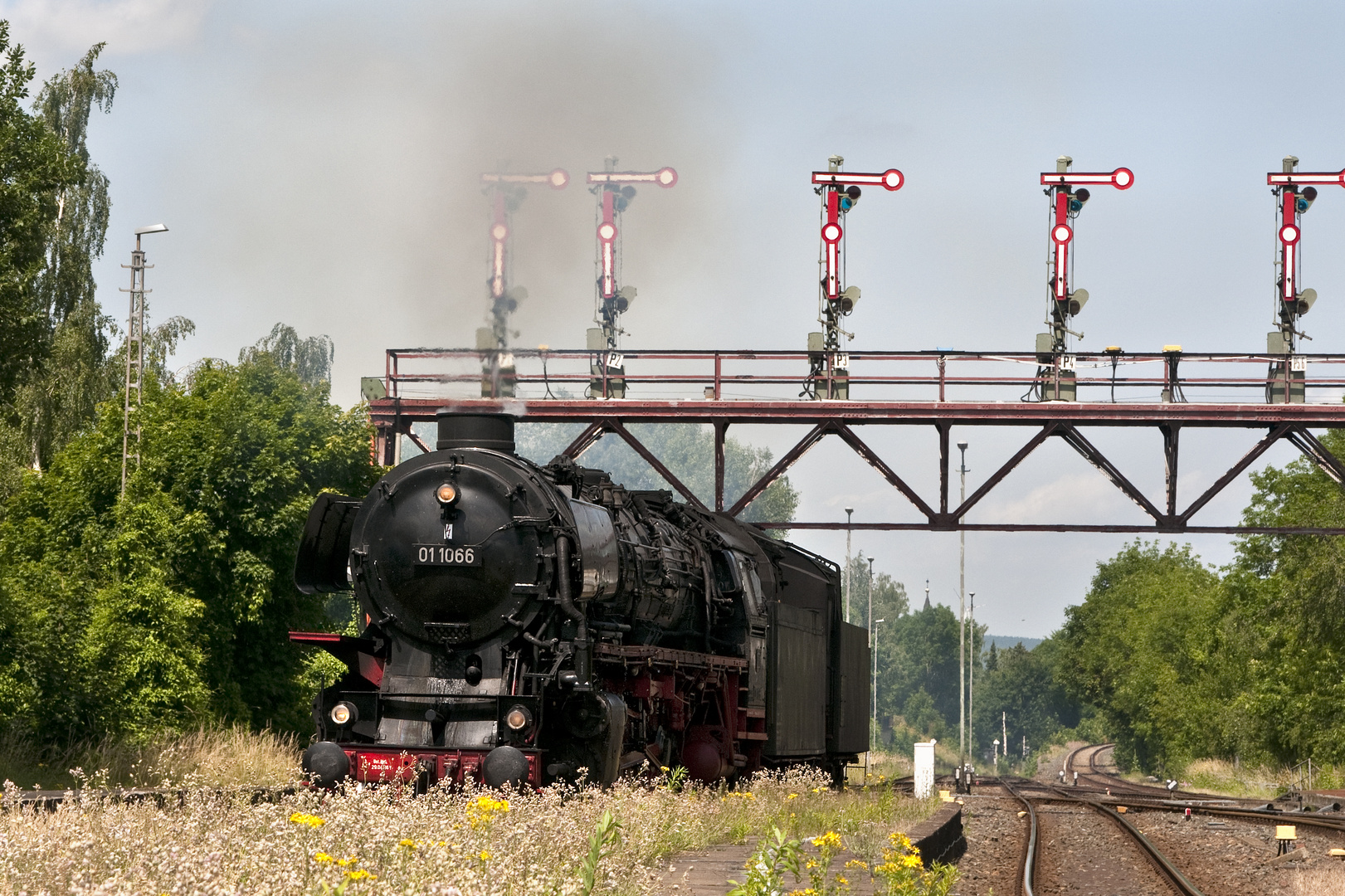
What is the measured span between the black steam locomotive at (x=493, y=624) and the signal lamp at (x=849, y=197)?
1190 cm

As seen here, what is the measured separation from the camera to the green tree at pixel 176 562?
19.2 m

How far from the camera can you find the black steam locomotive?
1239 cm

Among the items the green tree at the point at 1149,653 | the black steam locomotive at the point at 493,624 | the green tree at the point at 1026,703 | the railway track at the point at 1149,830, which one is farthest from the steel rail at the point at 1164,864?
the green tree at the point at 1026,703

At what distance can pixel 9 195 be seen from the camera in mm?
17906

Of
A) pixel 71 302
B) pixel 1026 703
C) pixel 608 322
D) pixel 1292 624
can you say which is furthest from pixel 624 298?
pixel 1026 703

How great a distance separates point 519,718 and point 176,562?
11.1 meters

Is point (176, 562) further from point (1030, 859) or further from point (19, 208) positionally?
point (1030, 859)

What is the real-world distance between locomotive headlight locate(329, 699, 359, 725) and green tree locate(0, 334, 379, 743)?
282 inches

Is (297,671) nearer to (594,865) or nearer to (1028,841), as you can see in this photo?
(1028,841)

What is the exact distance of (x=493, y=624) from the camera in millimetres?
12781

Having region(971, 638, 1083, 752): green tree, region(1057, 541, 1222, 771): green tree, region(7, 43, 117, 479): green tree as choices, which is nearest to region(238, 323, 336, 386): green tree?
region(7, 43, 117, 479): green tree

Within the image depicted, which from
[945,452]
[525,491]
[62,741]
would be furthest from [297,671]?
[525,491]

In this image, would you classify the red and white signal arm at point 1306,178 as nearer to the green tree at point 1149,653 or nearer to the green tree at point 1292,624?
the green tree at point 1292,624

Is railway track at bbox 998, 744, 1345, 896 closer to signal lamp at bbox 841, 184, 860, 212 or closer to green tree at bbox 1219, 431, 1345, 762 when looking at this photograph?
green tree at bbox 1219, 431, 1345, 762
